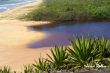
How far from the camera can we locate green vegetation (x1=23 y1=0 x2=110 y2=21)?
32.8 meters

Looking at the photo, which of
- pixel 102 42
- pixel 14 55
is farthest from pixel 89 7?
pixel 102 42

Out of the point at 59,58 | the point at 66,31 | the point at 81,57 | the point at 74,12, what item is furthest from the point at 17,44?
the point at 81,57

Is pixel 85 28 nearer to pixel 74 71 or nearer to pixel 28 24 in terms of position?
pixel 28 24

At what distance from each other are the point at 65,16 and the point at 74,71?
24.3 meters

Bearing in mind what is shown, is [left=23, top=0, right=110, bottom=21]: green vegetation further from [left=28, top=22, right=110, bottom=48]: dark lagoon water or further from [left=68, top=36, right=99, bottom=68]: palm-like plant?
[left=68, top=36, right=99, bottom=68]: palm-like plant

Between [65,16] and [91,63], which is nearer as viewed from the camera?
Answer: [91,63]

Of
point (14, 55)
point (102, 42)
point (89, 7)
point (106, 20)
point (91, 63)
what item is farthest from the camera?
point (89, 7)

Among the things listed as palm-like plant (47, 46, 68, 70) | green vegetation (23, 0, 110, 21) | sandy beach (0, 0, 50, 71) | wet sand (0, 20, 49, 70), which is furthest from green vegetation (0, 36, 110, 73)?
green vegetation (23, 0, 110, 21)

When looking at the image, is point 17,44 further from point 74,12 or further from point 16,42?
point 74,12

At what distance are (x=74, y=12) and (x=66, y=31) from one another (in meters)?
6.58

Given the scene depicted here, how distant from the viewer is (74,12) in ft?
109

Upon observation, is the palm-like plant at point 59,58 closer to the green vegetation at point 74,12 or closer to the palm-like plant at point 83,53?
the palm-like plant at point 83,53

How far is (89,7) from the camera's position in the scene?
1406 inches

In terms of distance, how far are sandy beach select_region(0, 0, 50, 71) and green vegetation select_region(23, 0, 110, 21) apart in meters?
1.75
